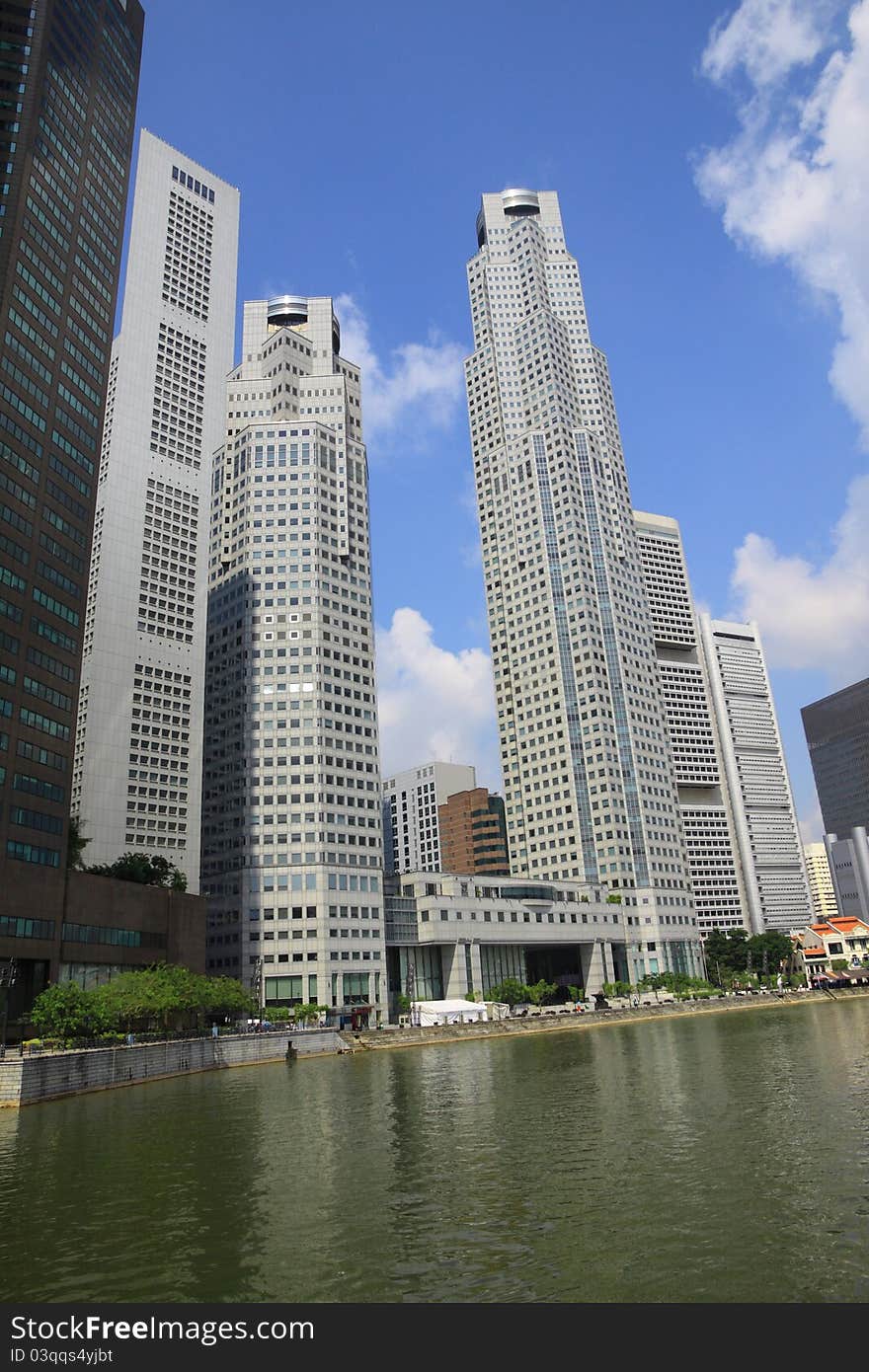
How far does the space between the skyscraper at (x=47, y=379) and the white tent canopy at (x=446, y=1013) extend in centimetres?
5662

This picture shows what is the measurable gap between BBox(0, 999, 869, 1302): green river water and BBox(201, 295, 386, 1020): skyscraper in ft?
337

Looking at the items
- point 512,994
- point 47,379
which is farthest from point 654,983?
point 47,379

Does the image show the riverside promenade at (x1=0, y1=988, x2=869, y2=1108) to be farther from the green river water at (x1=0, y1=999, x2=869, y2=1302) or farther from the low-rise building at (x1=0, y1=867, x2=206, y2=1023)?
the low-rise building at (x1=0, y1=867, x2=206, y2=1023)

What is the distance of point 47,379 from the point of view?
111250 mm

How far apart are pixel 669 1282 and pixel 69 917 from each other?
325ft

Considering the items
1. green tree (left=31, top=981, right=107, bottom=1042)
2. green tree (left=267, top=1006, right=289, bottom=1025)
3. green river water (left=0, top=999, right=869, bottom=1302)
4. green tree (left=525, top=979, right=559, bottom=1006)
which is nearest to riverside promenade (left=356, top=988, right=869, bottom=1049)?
green tree (left=267, top=1006, right=289, bottom=1025)

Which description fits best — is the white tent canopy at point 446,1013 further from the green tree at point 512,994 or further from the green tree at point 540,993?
the green tree at point 540,993

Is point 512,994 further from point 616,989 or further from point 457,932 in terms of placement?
point 616,989

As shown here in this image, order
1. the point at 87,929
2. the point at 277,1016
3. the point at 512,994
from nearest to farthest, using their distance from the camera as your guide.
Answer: the point at 87,929, the point at 277,1016, the point at 512,994

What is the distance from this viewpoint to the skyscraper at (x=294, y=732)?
161750 millimetres

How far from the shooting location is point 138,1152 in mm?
40469

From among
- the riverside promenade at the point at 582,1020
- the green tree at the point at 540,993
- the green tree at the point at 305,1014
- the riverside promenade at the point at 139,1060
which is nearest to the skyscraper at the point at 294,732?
the green tree at the point at 305,1014

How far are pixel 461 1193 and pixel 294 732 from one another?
147m

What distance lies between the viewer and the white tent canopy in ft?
441
